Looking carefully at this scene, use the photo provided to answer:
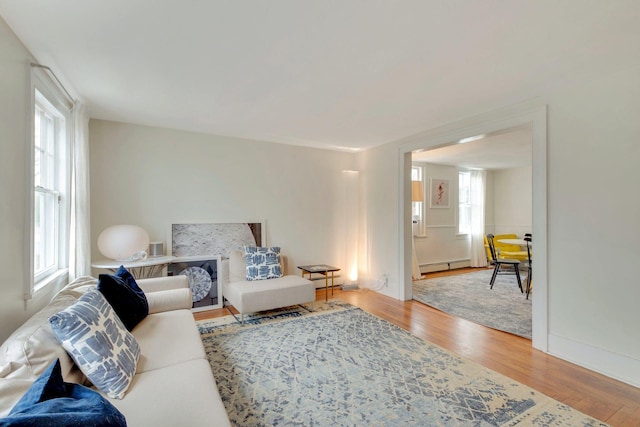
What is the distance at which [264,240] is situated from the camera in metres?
4.40

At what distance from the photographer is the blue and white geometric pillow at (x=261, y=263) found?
3.82 m

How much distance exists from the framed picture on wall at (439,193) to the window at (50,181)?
596 centimetres

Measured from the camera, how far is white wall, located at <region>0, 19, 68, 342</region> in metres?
1.61

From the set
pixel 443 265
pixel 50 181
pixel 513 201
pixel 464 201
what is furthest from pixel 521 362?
pixel 513 201

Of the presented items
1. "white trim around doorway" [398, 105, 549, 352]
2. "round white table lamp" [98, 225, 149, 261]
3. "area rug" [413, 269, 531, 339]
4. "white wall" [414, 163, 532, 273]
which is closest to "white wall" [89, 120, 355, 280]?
"round white table lamp" [98, 225, 149, 261]

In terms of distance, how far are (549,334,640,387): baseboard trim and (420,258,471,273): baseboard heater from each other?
142 inches

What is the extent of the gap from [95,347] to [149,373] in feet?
1.01

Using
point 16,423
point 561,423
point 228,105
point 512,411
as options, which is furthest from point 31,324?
point 561,423

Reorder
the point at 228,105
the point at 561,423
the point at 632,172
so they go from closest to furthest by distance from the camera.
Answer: the point at 561,423, the point at 632,172, the point at 228,105

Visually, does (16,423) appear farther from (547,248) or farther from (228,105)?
(547,248)

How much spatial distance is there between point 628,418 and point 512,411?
704 millimetres

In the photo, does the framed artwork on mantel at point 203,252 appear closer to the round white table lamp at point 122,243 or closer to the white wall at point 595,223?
the round white table lamp at point 122,243

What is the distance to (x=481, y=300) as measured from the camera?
425cm

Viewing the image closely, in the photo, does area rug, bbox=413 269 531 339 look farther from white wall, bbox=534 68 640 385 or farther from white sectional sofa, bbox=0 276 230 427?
white sectional sofa, bbox=0 276 230 427
